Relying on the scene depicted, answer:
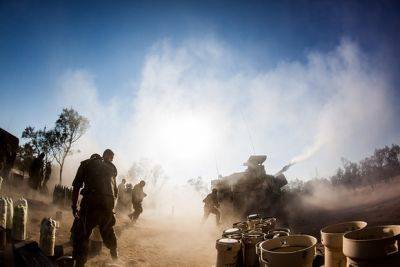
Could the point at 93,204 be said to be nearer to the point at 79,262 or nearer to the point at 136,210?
the point at 79,262

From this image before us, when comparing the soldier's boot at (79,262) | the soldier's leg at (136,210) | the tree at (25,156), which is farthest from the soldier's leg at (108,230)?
the tree at (25,156)

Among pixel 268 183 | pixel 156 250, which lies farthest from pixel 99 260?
pixel 268 183

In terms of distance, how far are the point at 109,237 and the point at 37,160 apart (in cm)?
1527

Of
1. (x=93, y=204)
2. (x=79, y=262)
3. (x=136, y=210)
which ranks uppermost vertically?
(x=93, y=204)

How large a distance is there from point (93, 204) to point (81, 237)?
554 mm

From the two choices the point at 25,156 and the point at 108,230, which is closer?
the point at 108,230

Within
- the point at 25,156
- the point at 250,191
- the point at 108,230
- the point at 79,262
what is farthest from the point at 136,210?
the point at 25,156

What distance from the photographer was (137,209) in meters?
14.4

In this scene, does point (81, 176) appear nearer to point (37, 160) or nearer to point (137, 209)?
point (137, 209)

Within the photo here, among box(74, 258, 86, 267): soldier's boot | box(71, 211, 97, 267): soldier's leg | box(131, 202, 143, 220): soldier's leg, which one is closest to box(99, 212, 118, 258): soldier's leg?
box(71, 211, 97, 267): soldier's leg

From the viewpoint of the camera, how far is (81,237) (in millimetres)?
4883

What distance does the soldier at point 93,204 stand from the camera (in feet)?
16.1

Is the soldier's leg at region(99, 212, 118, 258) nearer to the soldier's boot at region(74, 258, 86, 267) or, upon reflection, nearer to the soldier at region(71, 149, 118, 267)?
the soldier at region(71, 149, 118, 267)

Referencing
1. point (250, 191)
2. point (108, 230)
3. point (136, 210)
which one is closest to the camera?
point (108, 230)
